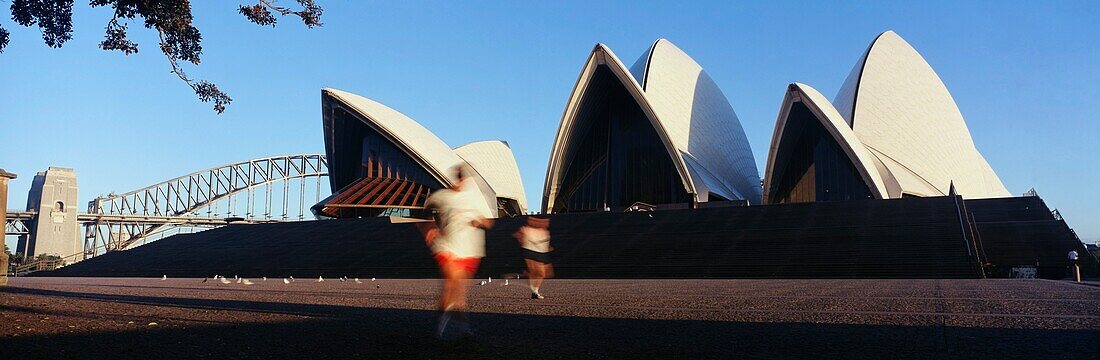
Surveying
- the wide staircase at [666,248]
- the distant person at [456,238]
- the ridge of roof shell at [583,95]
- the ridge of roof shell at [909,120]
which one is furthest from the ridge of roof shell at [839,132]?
the distant person at [456,238]

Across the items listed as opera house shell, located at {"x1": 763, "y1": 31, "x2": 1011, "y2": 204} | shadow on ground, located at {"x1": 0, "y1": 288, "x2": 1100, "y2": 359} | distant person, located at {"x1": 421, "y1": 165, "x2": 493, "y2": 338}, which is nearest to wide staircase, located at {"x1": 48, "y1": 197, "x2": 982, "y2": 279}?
shadow on ground, located at {"x1": 0, "y1": 288, "x2": 1100, "y2": 359}

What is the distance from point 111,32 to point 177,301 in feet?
14.9

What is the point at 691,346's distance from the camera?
5.24 m

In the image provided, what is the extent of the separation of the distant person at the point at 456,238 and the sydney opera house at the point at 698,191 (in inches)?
590

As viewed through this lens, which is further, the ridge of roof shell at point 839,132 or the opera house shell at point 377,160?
the opera house shell at point 377,160

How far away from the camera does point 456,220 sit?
598cm

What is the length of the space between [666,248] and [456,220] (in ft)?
58.8

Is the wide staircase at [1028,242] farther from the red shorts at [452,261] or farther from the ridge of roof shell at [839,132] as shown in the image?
the red shorts at [452,261]

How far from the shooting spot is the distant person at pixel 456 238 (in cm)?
575

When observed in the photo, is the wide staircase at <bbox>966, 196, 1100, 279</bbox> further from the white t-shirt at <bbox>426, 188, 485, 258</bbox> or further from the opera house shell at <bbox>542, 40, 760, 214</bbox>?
the opera house shell at <bbox>542, 40, 760, 214</bbox>

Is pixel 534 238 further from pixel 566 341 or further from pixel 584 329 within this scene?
pixel 566 341

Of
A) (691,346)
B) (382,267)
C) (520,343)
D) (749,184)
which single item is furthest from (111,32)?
(749,184)

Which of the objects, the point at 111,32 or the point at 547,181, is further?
the point at 547,181

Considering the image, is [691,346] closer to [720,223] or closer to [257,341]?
[257,341]
